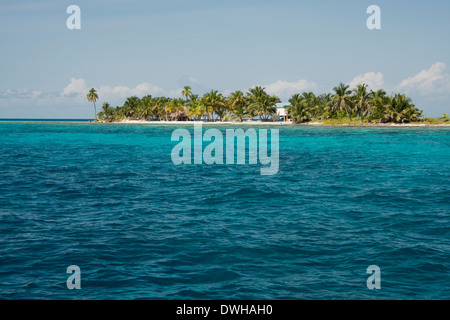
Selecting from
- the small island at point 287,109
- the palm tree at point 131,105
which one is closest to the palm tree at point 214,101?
the small island at point 287,109

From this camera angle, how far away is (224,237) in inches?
542

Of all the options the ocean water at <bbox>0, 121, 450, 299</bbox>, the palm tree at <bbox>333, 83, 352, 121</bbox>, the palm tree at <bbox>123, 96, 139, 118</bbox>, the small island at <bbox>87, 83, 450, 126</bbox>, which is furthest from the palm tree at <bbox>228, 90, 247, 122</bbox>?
the ocean water at <bbox>0, 121, 450, 299</bbox>

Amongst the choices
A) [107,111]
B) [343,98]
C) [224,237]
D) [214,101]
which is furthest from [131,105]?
[224,237]

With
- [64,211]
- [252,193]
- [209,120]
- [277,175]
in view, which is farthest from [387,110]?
[64,211]

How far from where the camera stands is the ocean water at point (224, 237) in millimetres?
9820

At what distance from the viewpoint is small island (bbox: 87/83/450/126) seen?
117875mm

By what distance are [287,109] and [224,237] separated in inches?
5239

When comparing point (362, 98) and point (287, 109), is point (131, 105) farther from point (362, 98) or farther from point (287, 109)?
point (362, 98)

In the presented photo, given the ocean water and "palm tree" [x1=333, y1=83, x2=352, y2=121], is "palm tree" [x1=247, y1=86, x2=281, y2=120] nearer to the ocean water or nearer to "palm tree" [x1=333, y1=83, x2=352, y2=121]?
"palm tree" [x1=333, y1=83, x2=352, y2=121]

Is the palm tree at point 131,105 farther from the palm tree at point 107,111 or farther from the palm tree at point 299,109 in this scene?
the palm tree at point 299,109

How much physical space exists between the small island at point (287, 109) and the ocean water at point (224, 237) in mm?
98131

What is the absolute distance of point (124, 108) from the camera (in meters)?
192

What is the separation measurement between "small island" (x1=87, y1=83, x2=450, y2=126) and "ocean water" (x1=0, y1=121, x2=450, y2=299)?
9813cm

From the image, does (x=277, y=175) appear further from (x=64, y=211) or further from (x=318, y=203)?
(x=64, y=211)
